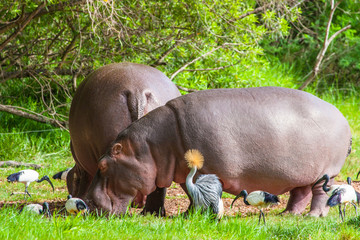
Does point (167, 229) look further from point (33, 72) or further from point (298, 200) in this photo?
point (33, 72)

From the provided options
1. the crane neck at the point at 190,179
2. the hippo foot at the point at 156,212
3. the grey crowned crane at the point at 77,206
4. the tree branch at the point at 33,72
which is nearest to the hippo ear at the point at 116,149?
the grey crowned crane at the point at 77,206

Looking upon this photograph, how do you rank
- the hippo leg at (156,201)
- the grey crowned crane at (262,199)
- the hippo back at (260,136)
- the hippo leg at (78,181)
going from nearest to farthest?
the grey crowned crane at (262,199) < the hippo back at (260,136) < the hippo leg at (156,201) < the hippo leg at (78,181)

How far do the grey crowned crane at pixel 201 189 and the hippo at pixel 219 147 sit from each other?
0.57 feet

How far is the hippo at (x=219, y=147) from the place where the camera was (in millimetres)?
4781

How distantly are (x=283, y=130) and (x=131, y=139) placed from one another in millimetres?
1242

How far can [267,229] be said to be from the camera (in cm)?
417

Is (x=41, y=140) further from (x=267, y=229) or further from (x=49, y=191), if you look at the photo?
(x=267, y=229)

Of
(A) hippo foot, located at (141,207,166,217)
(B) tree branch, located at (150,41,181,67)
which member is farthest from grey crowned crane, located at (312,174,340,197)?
(B) tree branch, located at (150,41,181,67)

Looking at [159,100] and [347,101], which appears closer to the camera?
[159,100]

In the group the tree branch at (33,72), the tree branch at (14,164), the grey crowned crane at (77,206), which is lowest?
the tree branch at (14,164)

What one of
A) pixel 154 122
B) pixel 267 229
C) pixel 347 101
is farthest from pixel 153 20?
pixel 347 101

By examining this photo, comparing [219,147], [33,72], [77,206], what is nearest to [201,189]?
[219,147]

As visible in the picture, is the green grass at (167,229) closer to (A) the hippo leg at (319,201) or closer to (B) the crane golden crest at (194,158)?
(B) the crane golden crest at (194,158)

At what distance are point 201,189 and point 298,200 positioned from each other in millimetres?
1176
